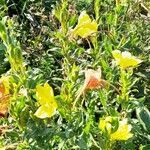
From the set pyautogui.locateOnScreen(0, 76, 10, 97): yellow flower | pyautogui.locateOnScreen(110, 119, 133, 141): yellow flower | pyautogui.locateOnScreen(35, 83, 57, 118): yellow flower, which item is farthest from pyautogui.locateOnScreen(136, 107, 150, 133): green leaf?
pyautogui.locateOnScreen(0, 76, 10, 97): yellow flower

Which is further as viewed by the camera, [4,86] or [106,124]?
[4,86]

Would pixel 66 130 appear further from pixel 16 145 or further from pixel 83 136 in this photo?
pixel 16 145

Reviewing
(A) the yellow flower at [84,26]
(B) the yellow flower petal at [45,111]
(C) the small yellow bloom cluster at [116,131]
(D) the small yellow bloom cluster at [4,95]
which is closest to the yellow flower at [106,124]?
(C) the small yellow bloom cluster at [116,131]

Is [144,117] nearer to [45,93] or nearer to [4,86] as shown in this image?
[45,93]

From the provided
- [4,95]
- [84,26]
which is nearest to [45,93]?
[4,95]

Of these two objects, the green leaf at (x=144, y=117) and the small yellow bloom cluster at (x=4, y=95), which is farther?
the green leaf at (x=144, y=117)

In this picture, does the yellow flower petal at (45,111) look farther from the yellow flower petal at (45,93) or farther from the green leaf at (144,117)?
the green leaf at (144,117)

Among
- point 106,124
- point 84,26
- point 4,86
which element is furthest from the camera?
point 84,26

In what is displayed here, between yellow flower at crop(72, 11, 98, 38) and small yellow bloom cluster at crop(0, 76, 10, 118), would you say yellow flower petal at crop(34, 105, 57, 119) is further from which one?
yellow flower at crop(72, 11, 98, 38)

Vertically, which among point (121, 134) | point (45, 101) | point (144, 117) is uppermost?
point (45, 101)

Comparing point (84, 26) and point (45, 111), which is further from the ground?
point (84, 26)
